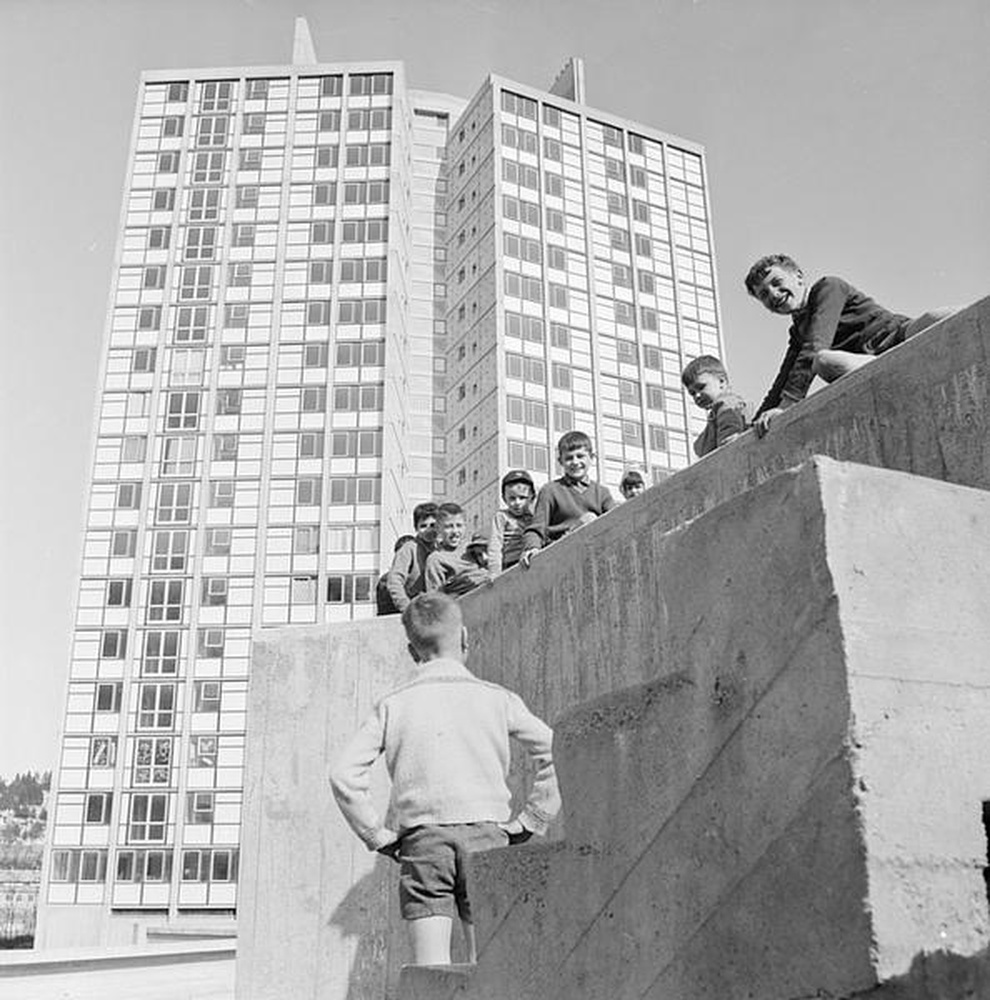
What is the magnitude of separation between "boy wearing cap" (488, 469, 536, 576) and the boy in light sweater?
3494mm

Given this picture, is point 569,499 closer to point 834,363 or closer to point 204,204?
point 834,363

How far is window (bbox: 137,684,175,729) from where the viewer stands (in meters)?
58.0

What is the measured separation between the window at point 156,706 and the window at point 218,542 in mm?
7222

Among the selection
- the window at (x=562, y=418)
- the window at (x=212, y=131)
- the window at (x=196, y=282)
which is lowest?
the window at (x=562, y=418)

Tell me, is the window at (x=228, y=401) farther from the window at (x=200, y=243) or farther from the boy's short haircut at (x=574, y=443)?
the boy's short haircut at (x=574, y=443)

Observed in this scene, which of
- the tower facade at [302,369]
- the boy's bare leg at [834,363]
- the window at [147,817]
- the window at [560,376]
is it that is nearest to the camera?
the boy's bare leg at [834,363]

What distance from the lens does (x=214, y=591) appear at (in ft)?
197

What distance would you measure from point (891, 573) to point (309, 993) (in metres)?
5.71

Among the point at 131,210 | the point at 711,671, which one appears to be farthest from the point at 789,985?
the point at 131,210

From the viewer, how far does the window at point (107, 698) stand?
190 feet

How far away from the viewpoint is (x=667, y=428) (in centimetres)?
6769

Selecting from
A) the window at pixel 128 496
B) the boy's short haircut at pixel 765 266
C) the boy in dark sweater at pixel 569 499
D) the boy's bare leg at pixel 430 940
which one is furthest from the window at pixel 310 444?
the boy's bare leg at pixel 430 940

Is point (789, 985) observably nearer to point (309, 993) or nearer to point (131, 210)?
point (309, 993)

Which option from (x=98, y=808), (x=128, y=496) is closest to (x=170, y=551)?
(x=128, y=496)
